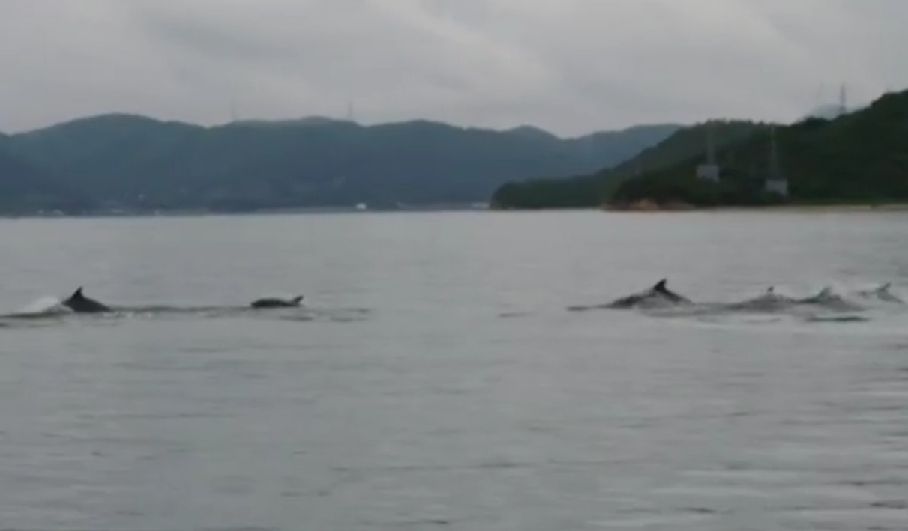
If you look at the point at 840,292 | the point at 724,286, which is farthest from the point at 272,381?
the point at 724,286

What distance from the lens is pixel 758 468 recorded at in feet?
87.5

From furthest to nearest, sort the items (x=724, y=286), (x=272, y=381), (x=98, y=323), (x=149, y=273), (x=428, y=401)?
1. (x=149, y=273)
2. (x=724, y=286)
3. (x=98, y=323)
4. (x=272, y=381)
5. (x=428, y=401)

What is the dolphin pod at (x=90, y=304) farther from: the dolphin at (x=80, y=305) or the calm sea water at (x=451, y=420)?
the calm sea water at (x=451, y=420)

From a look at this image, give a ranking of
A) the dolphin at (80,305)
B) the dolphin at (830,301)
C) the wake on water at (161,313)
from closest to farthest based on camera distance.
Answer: the dolphin at (830,301), the wake on water at (161,313), the dolphin at (80,305)

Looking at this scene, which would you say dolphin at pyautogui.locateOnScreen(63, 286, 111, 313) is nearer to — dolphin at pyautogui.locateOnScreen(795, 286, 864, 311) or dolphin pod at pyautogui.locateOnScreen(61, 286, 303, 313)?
dolphin pod at pyautogui.locateOnScreen(61, 286, 303, 313)

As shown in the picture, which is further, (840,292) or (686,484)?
(840,292)

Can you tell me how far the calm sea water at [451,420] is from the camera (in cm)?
2389

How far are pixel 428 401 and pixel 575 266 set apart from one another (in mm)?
83196

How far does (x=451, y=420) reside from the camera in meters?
32.8

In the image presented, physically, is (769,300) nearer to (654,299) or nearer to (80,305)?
(654,299)

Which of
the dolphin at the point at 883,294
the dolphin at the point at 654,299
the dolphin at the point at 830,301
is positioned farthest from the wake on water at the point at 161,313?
the dolphin at the point at 883,294

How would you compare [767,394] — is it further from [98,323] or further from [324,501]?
[98,323]

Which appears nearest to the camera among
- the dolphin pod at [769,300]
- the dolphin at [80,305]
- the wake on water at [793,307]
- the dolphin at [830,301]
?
the wake on water at [793,307]

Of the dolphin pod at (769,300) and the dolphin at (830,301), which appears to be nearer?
the dolphin at (830,301)
